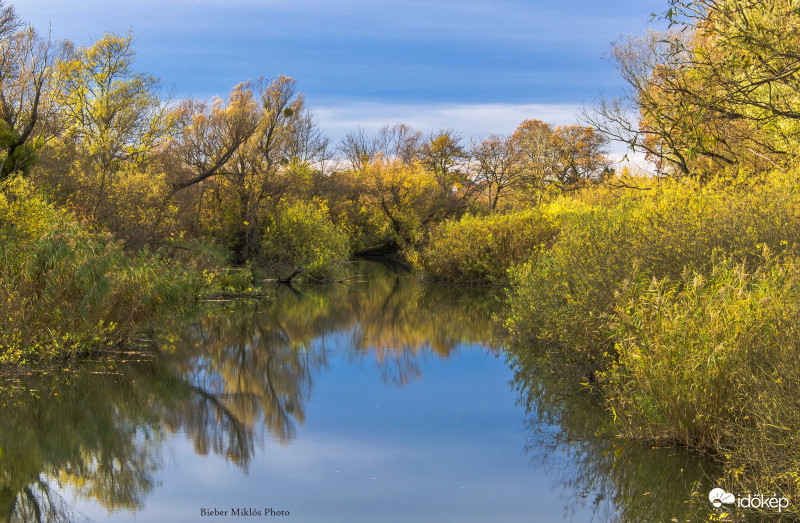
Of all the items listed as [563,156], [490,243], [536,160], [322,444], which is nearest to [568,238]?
[322,444]

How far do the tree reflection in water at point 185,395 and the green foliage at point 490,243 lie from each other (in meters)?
6.52

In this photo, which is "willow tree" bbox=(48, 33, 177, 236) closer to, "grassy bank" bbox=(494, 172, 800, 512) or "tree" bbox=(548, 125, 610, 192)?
"grassy bank" bbox=(494, 172, 800, 512)

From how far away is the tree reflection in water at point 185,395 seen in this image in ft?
23.6

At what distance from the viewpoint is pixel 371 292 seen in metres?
25.7

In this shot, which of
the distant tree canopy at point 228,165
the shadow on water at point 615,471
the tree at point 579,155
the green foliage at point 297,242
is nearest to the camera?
the shadow on water at point 615,471

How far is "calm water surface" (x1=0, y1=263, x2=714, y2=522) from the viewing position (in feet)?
21.2

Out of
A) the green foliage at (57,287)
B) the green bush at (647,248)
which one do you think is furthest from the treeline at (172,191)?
the green bush at (647,248)

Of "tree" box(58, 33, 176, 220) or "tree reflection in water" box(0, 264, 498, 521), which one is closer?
"tree reflection in water" box(0, 264, 498, 521)

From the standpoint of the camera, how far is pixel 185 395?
10.5m

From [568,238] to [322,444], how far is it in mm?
5739

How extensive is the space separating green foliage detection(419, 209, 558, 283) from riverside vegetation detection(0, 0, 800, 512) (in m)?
0.09

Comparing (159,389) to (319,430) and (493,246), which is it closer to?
(319,430)

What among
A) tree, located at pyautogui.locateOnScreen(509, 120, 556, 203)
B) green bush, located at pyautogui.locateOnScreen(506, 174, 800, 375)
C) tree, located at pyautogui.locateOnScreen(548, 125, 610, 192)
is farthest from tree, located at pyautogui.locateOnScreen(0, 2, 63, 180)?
tree, located at pyautogui.locateOnScreen(548, 125, 610, 192)

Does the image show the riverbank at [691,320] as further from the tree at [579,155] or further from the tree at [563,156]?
the tree at [579,155]
